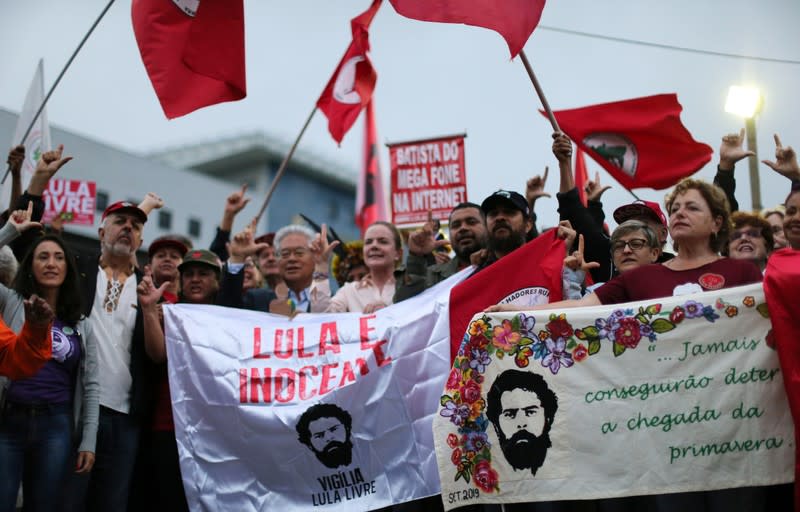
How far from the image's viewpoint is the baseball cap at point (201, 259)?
19.9 ft

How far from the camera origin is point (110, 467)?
5277 millimetres

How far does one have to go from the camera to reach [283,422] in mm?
5289

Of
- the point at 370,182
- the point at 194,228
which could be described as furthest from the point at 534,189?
the point at 194,228

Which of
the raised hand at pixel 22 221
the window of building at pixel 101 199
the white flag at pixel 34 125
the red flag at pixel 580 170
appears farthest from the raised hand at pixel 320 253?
the window of building at pixel 101 199

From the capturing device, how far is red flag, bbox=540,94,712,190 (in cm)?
709

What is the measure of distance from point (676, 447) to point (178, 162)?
67.7m

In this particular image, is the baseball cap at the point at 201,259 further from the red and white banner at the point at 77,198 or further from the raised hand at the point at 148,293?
the red and white banner at the point at 77,198

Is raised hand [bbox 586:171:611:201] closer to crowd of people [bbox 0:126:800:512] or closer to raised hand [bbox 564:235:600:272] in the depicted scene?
crowd of people [bbox 0:126:800:512]

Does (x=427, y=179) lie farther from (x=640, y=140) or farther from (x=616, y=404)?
(x=616, y=404)

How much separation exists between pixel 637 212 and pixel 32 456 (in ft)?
12.5

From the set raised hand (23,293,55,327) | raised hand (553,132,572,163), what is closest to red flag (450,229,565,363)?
raised hand (553,132,572,163)

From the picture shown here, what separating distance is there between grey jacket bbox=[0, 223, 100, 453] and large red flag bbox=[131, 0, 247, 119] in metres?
1.74

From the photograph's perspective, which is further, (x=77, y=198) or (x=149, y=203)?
(x=77, y=198)

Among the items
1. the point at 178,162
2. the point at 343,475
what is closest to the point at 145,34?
the point at 343,475
